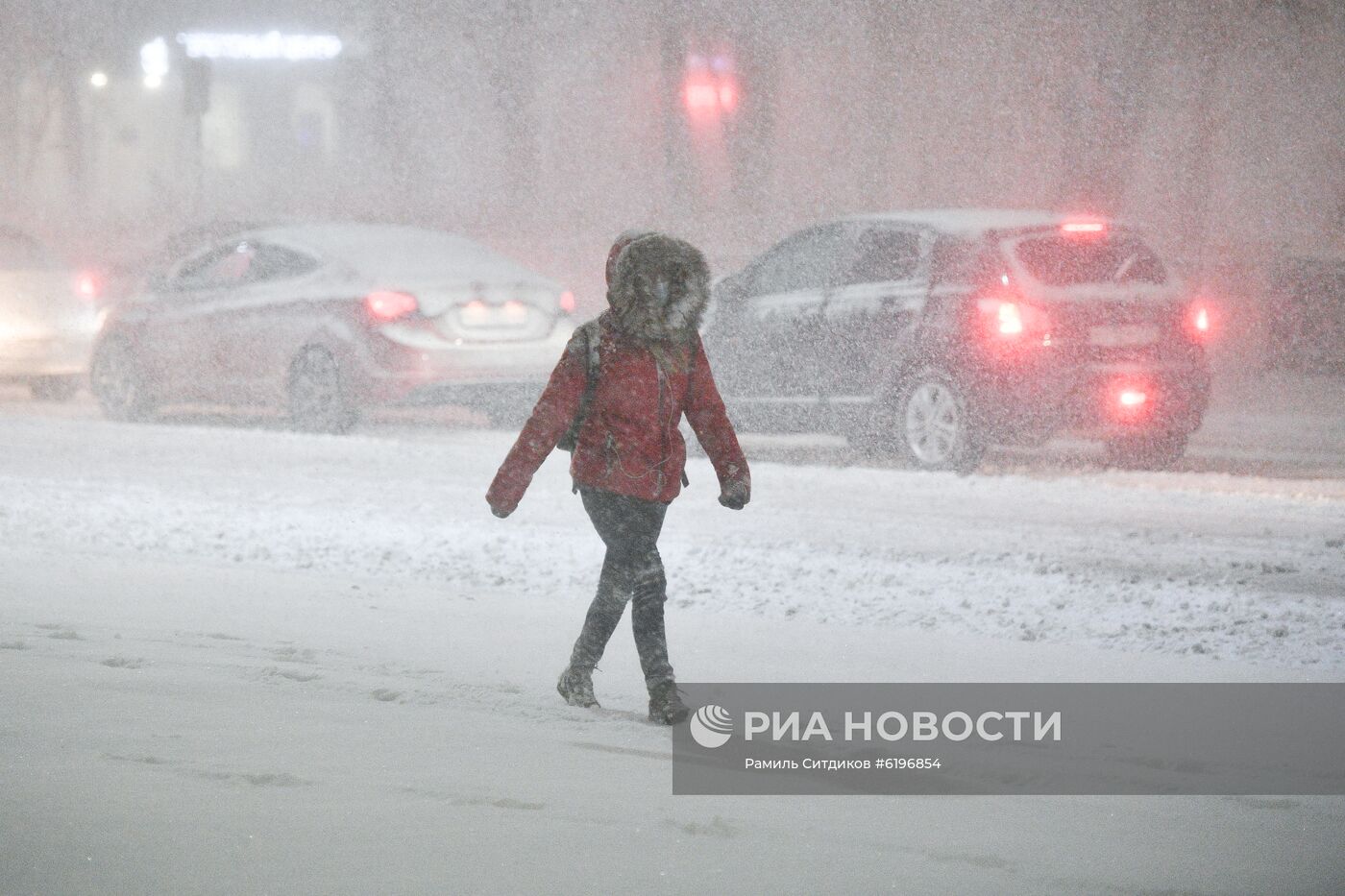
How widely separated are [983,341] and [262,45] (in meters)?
23.5

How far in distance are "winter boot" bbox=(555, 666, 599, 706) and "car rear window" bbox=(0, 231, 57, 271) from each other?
1160 centimetres

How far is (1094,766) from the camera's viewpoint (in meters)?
4.57

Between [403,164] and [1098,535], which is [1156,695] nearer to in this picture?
[1098,535]

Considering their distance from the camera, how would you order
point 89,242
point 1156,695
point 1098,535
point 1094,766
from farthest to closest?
point 89,242, point 1098,535, point 1156,695, point 1094,766

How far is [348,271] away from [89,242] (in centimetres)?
1844

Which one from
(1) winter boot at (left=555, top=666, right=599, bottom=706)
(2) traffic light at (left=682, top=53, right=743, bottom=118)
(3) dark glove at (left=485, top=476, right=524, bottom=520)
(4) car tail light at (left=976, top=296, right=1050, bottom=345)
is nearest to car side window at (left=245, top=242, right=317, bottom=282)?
(4) car tail light at (left=976, top=296, right=1050, bottom=345)

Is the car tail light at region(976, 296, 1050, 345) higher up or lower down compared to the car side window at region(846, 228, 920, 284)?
lower down

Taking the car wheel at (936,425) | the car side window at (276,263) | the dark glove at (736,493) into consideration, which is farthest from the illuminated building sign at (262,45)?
the dark glove at (736,493)

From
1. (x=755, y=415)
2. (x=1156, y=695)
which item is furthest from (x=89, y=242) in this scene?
(x=1156, y=695)

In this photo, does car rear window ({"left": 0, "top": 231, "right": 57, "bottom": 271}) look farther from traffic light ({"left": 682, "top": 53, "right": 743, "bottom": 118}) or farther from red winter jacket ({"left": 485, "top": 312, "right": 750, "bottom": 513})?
→ red winter jacket ({"left": 485, "top": 312, "right": 750, "bottom": 513})

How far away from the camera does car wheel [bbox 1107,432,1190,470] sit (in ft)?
35.8

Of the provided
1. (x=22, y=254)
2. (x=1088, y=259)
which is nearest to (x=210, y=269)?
(x=22, y=254)

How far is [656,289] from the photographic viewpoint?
188 inches

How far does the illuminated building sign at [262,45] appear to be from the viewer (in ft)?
97.9
